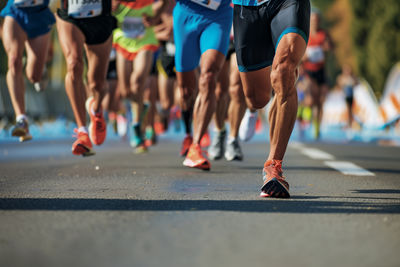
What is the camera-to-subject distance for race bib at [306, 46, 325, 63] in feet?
55.4

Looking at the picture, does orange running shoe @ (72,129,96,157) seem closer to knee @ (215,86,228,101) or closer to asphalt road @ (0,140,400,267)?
asphalt road @ (0,140,400,267)

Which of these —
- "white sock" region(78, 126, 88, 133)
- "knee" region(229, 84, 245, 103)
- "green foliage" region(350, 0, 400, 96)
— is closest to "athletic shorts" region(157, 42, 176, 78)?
"knee" region(229, 84, 245, 103)

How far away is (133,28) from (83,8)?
3518mm

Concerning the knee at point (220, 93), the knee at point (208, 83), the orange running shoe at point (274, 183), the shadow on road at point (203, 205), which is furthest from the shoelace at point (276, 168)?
the knee at point (220, 93)

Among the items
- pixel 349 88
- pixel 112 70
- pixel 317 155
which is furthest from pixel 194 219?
pixel 349 88

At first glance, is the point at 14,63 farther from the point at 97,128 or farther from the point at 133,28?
the point at 133,28

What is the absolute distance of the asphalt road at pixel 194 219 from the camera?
10.7ft

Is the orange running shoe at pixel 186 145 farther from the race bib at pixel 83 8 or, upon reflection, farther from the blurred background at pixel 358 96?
the blurred background at pixel 358 96

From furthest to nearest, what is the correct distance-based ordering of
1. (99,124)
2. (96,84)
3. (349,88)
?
(349,88)
(99,124)
(96,84)

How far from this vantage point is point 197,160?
7402 millimetres

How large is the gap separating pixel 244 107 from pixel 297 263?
611 cm

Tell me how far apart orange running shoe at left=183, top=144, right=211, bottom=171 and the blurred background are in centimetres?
216

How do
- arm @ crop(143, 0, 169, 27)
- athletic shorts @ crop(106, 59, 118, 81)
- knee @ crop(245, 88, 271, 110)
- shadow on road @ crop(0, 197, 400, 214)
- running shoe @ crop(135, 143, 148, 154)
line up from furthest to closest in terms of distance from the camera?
athletic shorts @ crop(106, 59, 118, 81) → running shoe @ crop(135, 143, 148, 154) → arm @ crop(143, 0, 169, 27) → knee @ crop(245, 88, 271, 110) → shadow on road @ crop(0, 197, 400, 214)

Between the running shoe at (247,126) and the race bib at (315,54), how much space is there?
7.97 meters
